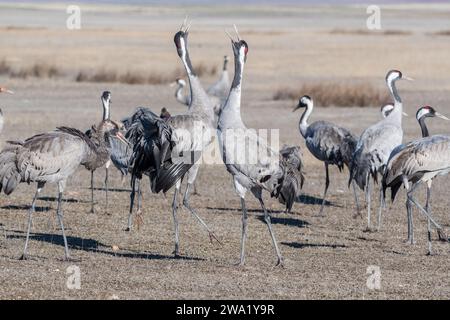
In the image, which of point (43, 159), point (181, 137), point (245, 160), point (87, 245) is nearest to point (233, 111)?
point (245, 160)

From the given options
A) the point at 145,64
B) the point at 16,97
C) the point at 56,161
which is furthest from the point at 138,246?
the point at 145,64

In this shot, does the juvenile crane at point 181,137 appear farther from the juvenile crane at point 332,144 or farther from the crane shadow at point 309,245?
the juvenile crane at point 332,144

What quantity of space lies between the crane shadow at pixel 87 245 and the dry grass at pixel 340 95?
16.2m

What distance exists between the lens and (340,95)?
26734 mm

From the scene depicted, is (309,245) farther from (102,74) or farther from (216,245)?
(102,74)

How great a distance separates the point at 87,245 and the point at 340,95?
669 inches

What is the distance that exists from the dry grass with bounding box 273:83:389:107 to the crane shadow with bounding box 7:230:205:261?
16.2m

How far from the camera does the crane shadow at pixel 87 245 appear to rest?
33.0ft

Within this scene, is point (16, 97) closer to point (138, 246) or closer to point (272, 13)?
point (138, 246)

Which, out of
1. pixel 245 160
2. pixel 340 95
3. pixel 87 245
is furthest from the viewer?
pixel 340 95

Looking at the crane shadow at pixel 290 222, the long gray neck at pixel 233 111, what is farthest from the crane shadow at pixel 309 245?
the long gray neck at pixel 233 111

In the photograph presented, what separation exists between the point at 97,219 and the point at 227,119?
3224 millimetres

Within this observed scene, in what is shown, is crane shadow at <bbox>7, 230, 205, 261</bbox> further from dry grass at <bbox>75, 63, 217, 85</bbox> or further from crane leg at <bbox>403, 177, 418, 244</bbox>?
dry grass at <bbox>75, 63, 217, 85</bbox>

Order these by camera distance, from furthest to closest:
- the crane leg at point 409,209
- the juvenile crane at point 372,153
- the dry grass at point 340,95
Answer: the dry grass at point 340,95
the juvenile crane at point 372,153
the crane leg at point 409,209
